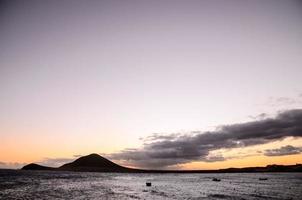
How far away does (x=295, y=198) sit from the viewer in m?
63.5

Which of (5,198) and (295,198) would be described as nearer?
(5,198)

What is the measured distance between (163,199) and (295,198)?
94.9ft


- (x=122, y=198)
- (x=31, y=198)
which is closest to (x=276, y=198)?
(x=122, y=198)

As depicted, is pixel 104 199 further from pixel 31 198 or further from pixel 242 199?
pixel 242 199

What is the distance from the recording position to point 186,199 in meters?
62.1

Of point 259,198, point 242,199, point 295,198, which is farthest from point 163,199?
point 295,198

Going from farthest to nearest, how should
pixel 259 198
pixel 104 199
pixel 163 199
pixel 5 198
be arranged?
pixel 259 198, pixel 163 199, pixel 104 199, pixel 5 198

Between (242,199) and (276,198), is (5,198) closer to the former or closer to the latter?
(242,199)

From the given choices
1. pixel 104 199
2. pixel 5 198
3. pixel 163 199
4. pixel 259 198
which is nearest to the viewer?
pixel 5 198

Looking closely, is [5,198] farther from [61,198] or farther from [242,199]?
[242,199]

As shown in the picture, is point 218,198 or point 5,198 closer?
point 5,198

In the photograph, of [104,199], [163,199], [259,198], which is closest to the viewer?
[104,199]

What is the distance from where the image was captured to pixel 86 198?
56531 millimetres

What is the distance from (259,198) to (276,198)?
12.6 ft
